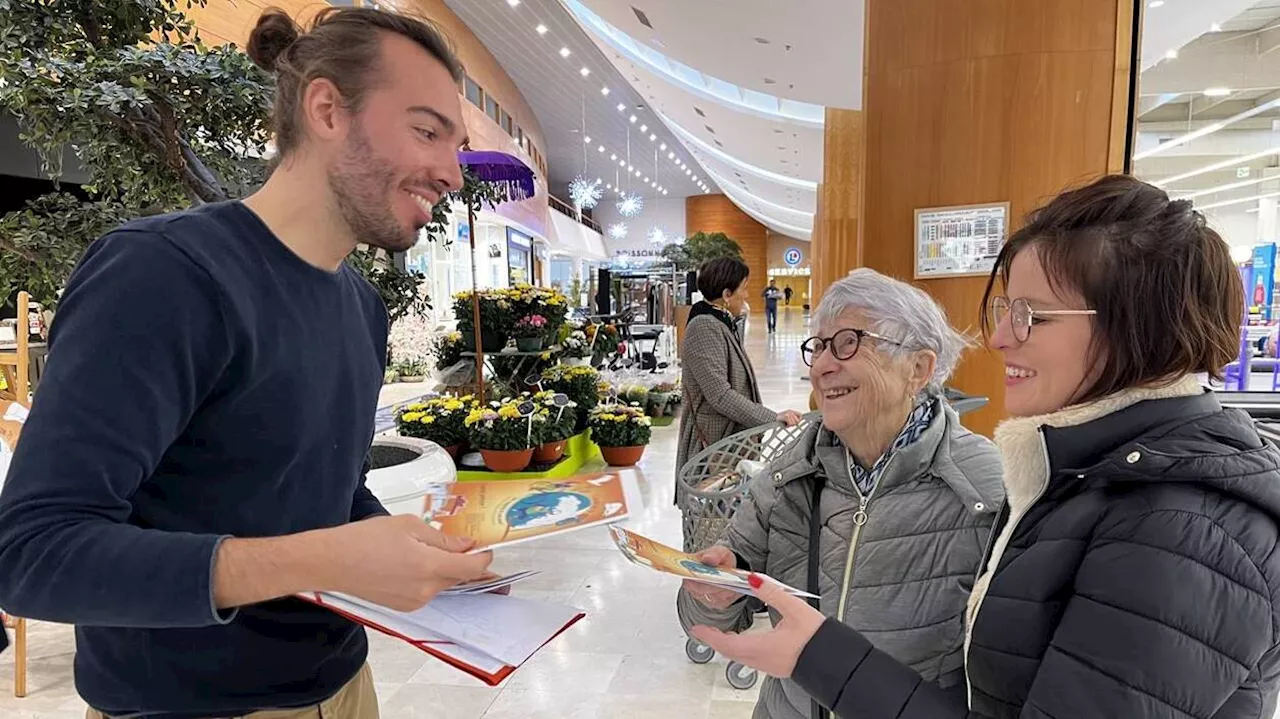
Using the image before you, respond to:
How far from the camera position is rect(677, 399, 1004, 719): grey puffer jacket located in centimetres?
125

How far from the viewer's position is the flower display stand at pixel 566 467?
5.14 metres

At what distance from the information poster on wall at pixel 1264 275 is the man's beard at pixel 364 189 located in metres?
10.1

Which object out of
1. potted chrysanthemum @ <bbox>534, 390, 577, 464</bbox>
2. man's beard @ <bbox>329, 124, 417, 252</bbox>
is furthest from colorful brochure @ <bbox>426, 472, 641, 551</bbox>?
potted chrysanthemum @ <bbox>534, 390, 577, 464</bbox>

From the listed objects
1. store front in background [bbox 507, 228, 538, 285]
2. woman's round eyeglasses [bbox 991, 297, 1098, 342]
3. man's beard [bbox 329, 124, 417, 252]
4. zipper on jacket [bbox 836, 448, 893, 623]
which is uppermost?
store front in background [bbox 507, 228, 538, 285]

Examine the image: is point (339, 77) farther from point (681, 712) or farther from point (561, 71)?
point (561, 71)

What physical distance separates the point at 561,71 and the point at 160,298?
1922 cm

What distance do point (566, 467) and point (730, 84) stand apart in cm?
1054

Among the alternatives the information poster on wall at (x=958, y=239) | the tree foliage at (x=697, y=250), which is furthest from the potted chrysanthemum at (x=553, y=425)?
the tree foliage at (x=697, y=250)

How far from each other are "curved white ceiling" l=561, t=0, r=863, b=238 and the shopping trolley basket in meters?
5.43

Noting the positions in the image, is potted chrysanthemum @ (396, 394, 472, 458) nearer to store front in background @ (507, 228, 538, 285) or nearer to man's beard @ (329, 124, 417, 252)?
man's beard @ (329, 124, 417, 252)

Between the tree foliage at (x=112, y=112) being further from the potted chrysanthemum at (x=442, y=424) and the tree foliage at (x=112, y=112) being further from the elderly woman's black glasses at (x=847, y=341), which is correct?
the potted chrysanthemum at (x=442, y=424)

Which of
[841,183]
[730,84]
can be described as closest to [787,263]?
[730,84]

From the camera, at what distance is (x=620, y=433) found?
19.1ft

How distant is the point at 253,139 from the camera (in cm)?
267
